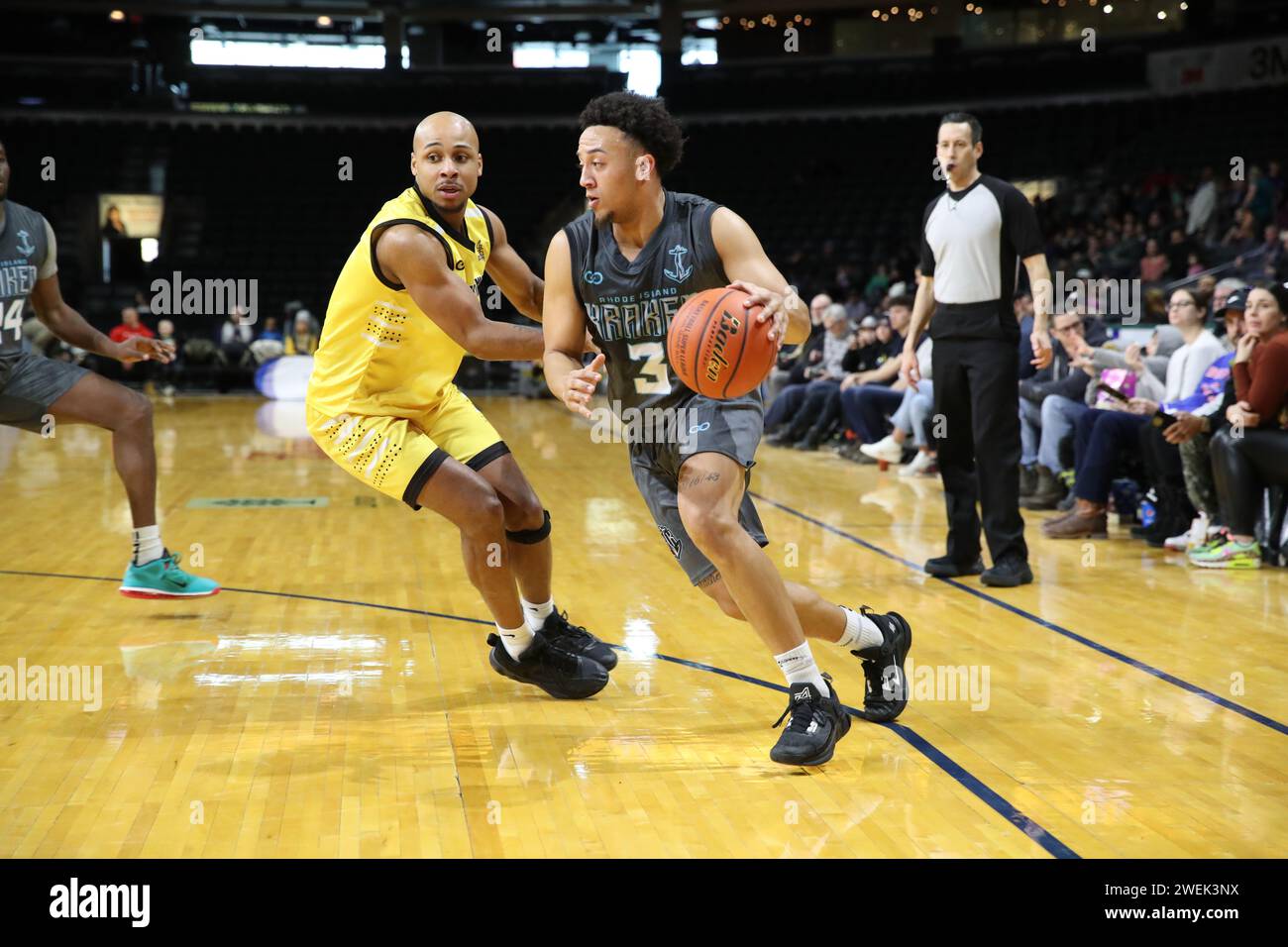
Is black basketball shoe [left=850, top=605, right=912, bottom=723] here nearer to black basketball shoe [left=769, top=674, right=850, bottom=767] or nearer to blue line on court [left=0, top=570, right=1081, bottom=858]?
blue line on court [left=0, top=570, right=1081, bottom=858]

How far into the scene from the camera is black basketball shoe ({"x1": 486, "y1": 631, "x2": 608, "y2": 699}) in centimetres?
419

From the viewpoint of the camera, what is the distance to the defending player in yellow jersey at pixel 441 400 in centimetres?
400

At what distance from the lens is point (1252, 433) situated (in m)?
6.08

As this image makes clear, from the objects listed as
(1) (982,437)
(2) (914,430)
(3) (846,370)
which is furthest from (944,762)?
(3) (846,370)

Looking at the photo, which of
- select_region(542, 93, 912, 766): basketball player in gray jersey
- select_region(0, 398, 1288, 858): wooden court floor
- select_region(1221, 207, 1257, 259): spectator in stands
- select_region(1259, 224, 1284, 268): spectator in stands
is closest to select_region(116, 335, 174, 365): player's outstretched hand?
select_region(0, 398, 1288, 858): wooden court floor

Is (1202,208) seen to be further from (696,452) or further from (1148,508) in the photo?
(696,452)

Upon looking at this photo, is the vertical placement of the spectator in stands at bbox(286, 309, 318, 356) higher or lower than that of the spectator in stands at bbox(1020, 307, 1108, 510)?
higher

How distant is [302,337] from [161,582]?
13800 mm

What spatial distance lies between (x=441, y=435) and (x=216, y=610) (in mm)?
1752

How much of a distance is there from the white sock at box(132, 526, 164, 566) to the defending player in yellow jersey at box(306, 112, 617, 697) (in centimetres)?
149

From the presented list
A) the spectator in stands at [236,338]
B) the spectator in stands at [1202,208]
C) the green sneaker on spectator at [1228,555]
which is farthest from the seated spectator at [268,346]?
the green sneaker on spectator at [1228,555]

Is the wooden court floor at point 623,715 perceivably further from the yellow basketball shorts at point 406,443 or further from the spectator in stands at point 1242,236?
the spectator in stands at point 1242,236
